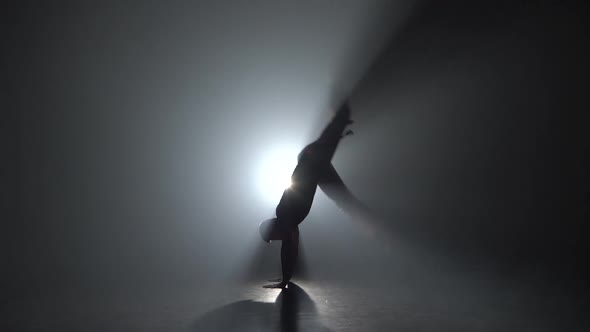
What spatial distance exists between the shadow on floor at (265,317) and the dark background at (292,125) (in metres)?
1.91

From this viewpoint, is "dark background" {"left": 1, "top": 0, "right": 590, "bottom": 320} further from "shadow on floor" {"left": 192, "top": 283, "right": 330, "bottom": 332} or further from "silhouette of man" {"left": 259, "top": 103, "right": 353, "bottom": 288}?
"shadow on floor" {"left": 192, "top": 283, "right": 330, "bottom": 332}

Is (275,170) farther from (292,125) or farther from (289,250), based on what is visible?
(289,250)

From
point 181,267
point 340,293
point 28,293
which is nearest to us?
point 28,293

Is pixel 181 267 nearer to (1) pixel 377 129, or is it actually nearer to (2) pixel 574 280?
(1) pixel 377 129

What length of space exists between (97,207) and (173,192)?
1216 mm

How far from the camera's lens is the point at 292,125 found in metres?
6.19

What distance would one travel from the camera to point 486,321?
235 cm

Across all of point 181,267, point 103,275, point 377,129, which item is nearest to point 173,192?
point 181,267

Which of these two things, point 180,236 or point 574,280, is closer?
point 574,280

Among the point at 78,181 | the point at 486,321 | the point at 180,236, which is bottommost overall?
the point at 486,321

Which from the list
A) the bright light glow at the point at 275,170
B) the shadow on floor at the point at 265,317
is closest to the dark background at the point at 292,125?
the bright light glow at the point at 275,170

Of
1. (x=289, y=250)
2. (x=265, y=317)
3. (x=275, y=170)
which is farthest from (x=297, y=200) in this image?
(x=275, y=170)

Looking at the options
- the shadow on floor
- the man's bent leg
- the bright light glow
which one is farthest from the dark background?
the shadow on floor

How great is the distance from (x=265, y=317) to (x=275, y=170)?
13.0 feet
